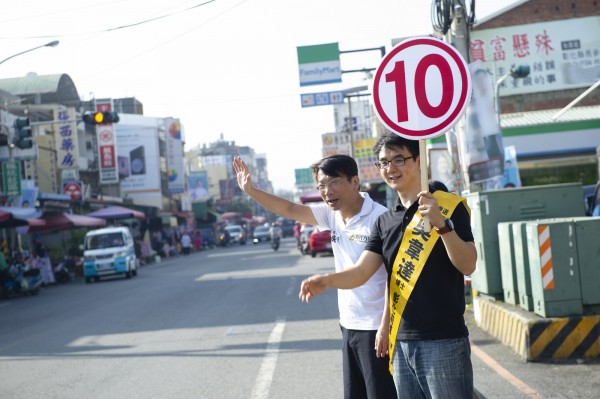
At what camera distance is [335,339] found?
10.6 meters

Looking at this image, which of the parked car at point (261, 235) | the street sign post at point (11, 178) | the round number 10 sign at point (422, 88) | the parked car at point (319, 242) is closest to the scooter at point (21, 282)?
the street sign post at point (11, 178)

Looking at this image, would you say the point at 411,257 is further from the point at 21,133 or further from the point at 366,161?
the point at 366,161

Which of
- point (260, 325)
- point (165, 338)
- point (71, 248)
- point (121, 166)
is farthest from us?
point (121, 166)

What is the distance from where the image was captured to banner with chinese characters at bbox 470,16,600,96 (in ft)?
125

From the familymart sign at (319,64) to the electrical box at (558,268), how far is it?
1973cm

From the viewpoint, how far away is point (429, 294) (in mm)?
3574

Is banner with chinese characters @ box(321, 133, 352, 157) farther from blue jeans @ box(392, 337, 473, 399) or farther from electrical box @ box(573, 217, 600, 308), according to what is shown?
blue jeans @ box(392, 337, 473, 399)

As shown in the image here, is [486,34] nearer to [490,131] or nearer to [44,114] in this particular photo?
[44,114]

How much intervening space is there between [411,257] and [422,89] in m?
0.97

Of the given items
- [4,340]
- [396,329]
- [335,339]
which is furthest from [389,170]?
[4,340]

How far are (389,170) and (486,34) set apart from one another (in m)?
36.7

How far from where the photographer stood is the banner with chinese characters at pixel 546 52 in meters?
38.2

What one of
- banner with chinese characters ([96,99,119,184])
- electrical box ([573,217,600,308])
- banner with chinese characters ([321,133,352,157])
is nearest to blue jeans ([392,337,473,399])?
electrical box ([573,217,600,308])

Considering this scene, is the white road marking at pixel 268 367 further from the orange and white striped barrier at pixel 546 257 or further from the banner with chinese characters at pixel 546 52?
the banner with chinese characters at pixel 546 52
